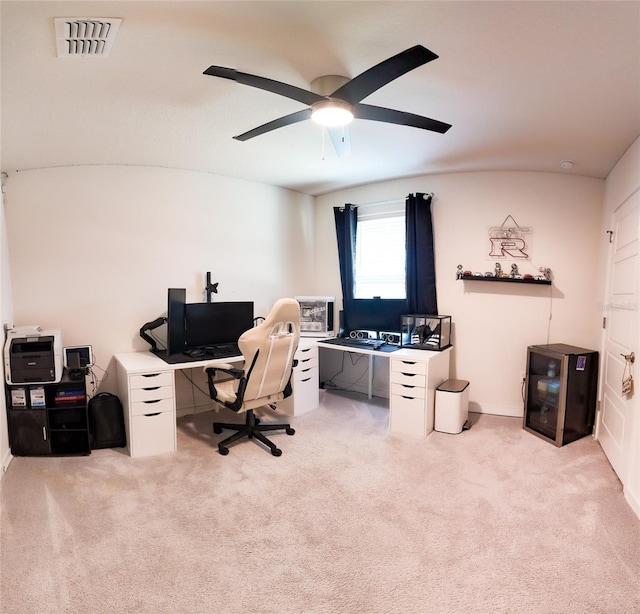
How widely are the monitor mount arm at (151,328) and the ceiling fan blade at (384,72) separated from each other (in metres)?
2.50

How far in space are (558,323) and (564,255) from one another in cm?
63

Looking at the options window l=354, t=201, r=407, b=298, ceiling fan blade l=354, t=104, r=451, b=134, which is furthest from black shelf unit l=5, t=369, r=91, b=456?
window l=354, t=201, r=407, b=298

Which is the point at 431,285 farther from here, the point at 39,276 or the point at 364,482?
the point at 39,276

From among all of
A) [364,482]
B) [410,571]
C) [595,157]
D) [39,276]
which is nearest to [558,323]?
[595,157]

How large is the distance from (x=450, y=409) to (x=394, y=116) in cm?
236

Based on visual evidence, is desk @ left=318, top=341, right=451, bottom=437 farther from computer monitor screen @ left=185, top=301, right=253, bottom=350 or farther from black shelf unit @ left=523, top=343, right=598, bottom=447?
computer monitor screen @ left=185, top=301, right=253, bottom=350

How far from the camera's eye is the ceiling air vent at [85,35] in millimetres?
1461

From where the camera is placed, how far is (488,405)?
12.3ft

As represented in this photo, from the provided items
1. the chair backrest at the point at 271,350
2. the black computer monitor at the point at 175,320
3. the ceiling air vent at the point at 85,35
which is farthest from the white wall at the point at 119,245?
the ceiling air vent at the point at 85,35

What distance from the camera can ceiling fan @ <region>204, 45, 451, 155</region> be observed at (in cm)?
145

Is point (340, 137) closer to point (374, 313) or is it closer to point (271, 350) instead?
point (271, 350)

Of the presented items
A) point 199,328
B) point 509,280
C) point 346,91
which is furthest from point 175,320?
point 509,280

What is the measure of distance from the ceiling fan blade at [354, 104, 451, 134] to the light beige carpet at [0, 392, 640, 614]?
2179 mm

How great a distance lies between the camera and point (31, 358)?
2.71 meters
